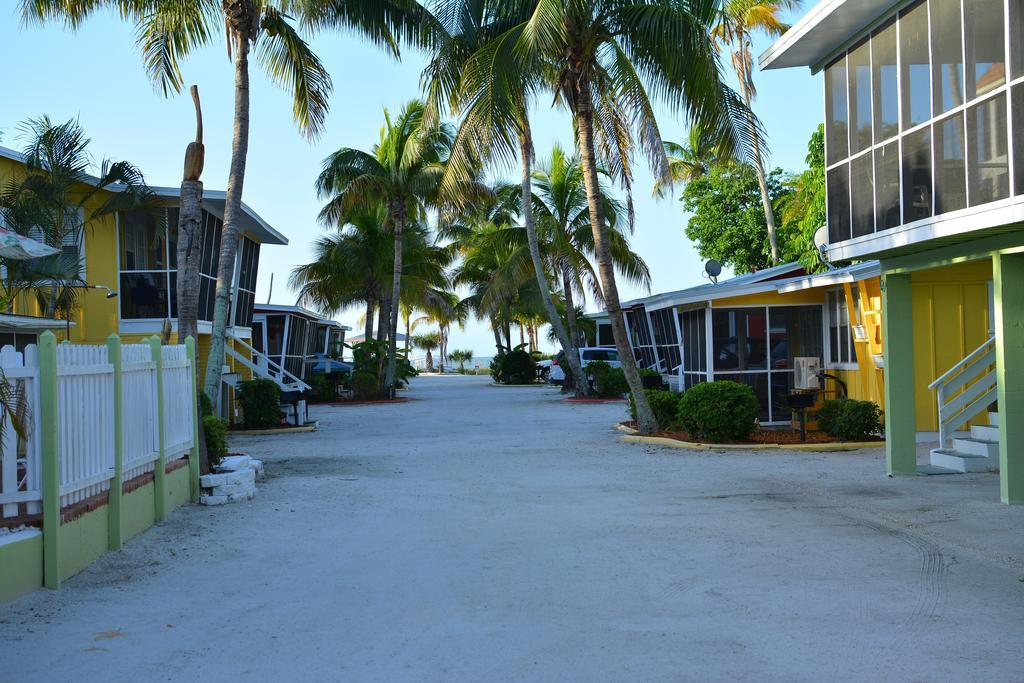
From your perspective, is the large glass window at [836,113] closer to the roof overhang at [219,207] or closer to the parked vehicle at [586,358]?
the roof overhang at [219,207]

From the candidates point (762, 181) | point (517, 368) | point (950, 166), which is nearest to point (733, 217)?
point (762, 181)

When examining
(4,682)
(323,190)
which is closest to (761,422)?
(4,682)

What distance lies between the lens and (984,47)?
967 centimetres

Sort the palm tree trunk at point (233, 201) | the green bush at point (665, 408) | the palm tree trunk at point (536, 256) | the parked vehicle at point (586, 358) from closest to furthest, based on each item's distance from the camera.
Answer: the palm tree trunk at point (233, 201)
the green bush at point (665, 408)
the palm tree trunk at point (536, 256)
the parked vehicle at point (586, 358)

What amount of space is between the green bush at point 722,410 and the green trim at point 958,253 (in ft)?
14.1

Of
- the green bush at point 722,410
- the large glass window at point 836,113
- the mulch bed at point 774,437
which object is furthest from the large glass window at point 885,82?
the mulch bed at point 774,437

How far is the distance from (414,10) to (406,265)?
24631 millimetres

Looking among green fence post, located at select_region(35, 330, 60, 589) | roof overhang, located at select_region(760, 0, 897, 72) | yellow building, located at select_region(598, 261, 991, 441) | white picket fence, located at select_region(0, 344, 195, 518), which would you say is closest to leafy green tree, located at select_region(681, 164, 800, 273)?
yellow building, located at select_region(598, 261, 991, 441)

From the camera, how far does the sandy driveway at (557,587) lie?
17.0ft

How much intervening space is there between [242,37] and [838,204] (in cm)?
963

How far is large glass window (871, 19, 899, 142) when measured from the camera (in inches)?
446

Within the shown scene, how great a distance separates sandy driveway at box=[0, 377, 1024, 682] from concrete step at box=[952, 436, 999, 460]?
1.15 feet

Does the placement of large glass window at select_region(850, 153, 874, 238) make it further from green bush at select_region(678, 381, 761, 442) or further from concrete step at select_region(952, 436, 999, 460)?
green bush at select_region(678, 381, 761, 442)

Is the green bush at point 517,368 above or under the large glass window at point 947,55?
under
